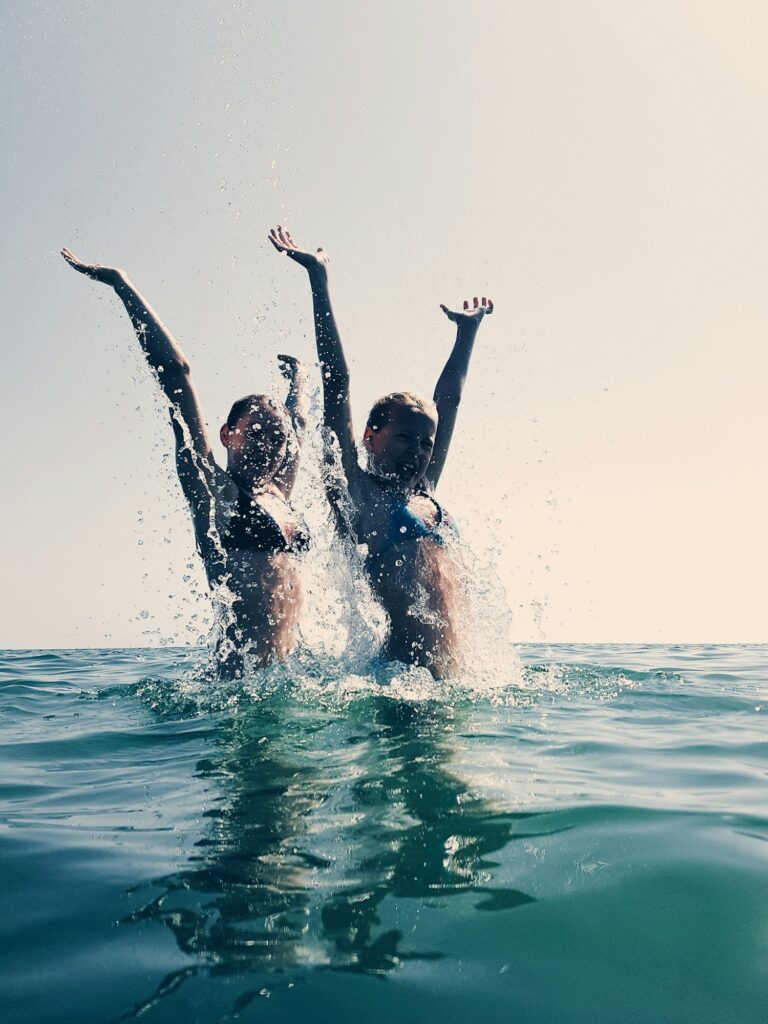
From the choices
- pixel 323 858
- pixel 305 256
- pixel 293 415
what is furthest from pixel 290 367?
pixel 323 858

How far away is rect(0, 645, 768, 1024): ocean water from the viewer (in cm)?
142

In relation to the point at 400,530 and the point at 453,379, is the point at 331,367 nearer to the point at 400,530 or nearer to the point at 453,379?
the point at 400,530

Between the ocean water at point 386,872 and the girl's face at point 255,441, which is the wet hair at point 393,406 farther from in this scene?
the ocean water at point 386,872

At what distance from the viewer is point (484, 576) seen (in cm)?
512

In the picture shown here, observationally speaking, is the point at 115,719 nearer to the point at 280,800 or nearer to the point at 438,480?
the point at 280,800

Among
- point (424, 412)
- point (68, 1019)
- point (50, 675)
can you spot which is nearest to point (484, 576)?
point (424, 412)

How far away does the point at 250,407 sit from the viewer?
5.17 metres

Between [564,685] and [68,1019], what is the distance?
5.09m

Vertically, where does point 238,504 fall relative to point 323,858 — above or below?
above

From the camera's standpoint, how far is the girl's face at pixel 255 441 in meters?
5.13

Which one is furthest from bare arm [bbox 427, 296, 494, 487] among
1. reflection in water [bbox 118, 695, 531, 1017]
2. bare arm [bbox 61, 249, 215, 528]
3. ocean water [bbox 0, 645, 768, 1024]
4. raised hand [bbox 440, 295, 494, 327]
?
reflection in water [bbox 118, 695, 531, 1017]

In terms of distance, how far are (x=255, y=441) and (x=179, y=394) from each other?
0.76m

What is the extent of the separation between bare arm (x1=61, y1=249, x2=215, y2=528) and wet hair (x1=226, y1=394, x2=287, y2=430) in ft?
2.00

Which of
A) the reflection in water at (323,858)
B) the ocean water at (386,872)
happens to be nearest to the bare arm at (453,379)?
the ocean water at (386,872)
